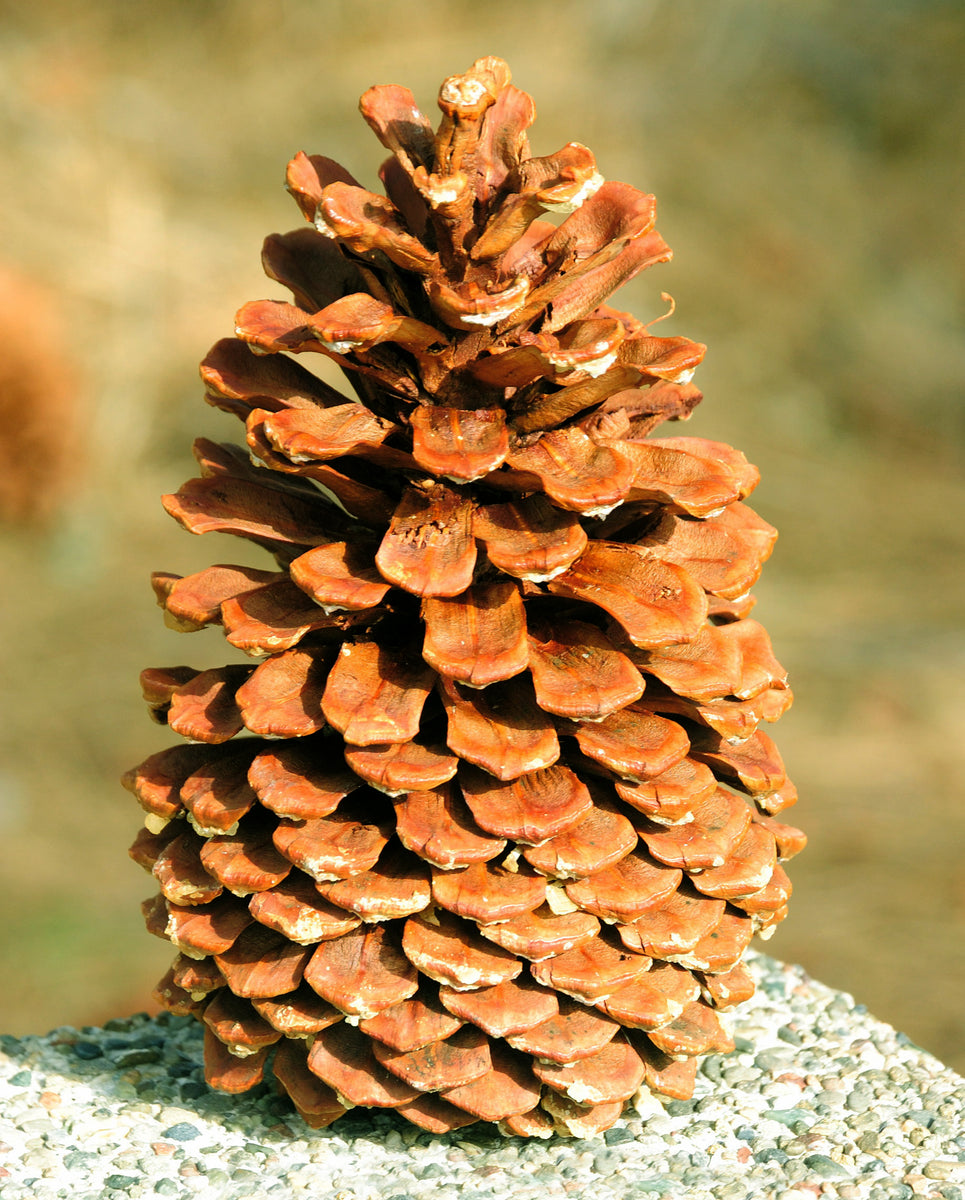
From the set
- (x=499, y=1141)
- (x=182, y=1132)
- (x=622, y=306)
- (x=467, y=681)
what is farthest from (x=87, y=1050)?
(x=622, y=306)

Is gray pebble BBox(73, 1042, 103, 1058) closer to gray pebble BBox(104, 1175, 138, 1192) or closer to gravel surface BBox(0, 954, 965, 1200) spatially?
gravel surface BBox(0, 954, 965, 1200)

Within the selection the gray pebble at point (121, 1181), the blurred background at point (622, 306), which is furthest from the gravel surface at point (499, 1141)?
the blurred background at point (622, 306)

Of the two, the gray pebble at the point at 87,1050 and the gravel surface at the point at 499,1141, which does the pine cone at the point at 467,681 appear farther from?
the gray pebble at the point at 87,1050

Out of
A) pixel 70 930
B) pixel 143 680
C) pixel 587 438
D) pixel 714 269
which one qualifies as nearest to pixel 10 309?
pixel 70 930

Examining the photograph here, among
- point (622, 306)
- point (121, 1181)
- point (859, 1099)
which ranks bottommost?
point (121, 1181)

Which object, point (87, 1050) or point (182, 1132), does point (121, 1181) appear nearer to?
point (182, 1132)

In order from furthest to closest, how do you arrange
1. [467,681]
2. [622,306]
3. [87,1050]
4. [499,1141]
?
[622,306]
[87,1050]
[499,1141]
[467,681]

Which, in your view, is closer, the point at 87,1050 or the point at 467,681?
the point at 467,681

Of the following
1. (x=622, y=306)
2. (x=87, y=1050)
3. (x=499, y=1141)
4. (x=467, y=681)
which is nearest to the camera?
(x=467, y=681)
